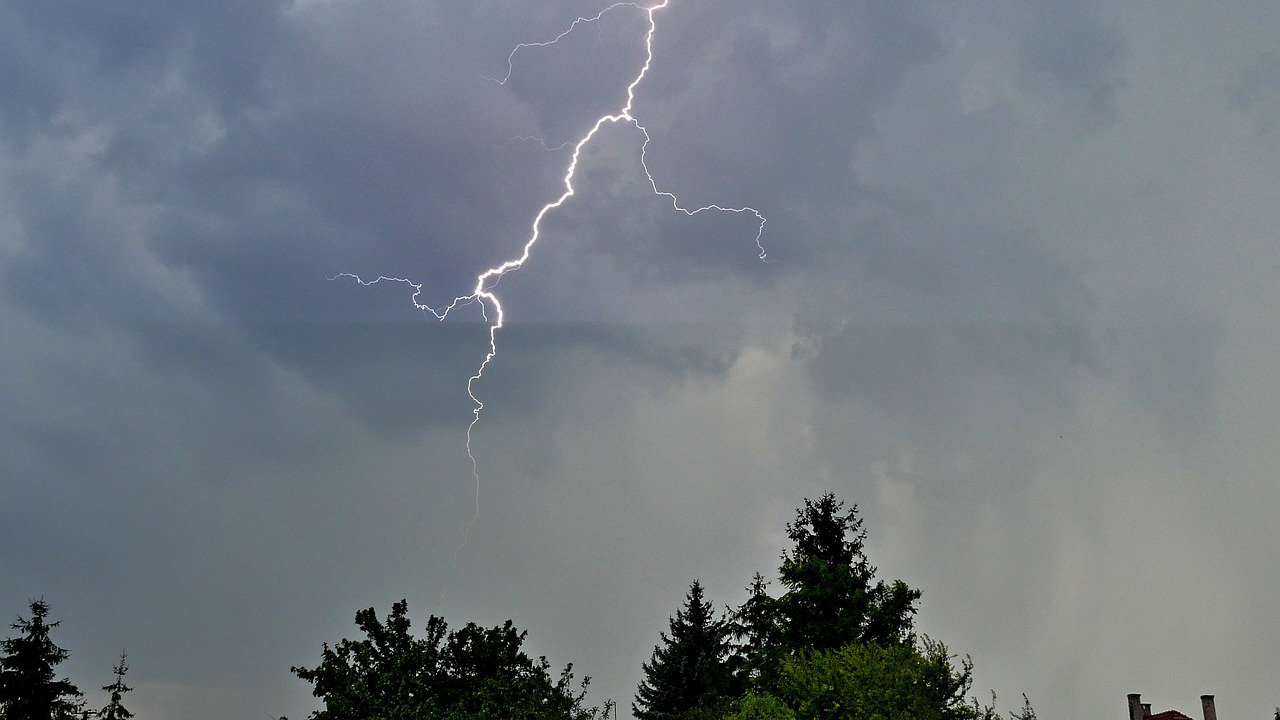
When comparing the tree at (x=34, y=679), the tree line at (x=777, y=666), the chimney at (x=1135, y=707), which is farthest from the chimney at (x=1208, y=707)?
the tree at (x=34, y=679)

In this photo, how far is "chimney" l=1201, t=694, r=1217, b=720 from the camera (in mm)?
40156

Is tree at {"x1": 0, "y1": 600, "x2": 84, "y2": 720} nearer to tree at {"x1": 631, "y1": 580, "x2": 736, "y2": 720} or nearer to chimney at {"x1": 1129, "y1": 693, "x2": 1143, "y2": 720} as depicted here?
tree at {"x1": 631, "y1": 580, "x2": 736, "y2": 720}

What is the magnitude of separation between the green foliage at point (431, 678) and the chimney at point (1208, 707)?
2714cm

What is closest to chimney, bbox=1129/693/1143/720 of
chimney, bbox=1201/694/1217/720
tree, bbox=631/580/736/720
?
chimney, bbox=1201/694/1217/720

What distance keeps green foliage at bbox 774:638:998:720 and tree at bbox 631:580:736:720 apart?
21.7 meters

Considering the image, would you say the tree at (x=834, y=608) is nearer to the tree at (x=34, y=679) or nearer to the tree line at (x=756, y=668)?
the tree line at (x=756, y=668)

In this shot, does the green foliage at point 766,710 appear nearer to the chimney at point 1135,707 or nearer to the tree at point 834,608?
the tree at point 834,608

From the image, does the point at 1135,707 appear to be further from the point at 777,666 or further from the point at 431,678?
the point at 431,678

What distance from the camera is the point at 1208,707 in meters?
40.4

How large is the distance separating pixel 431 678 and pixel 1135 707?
102 feet

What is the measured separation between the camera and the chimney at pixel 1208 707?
4016 centimetres

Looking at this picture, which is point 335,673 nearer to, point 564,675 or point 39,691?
point 564,675

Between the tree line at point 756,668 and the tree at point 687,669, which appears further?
the tree at point 687,669

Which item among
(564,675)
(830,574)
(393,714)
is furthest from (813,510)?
→ (393,714)
